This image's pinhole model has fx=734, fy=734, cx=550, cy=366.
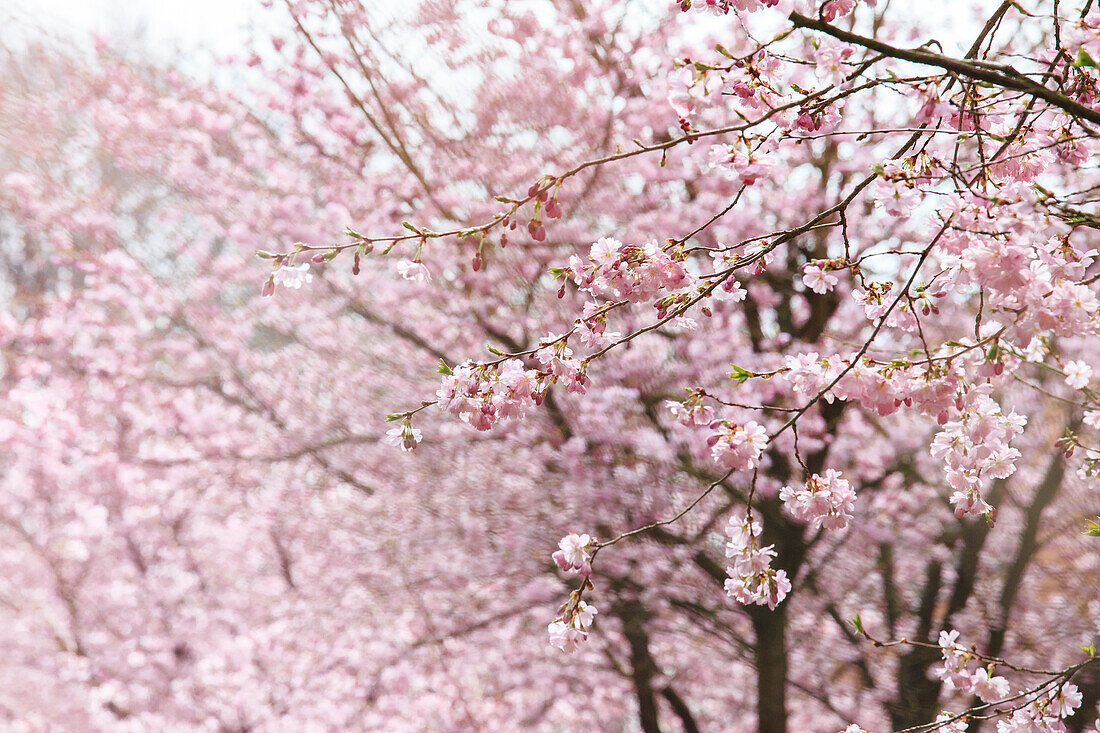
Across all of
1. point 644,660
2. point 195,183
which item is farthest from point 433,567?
point 195,183

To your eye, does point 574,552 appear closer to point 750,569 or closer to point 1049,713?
point 750,569

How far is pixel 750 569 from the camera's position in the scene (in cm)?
204

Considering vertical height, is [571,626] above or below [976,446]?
below

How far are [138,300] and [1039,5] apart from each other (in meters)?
8.78

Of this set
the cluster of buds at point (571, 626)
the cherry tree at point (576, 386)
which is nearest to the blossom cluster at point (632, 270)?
the cherry tree at point (576, 386)

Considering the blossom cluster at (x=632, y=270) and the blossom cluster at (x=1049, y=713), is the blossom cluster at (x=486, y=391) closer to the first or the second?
the blossom cluster at (x=632, y=270)

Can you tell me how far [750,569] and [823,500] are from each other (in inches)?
11.0

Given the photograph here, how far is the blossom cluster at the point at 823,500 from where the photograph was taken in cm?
204

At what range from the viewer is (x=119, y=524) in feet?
30.4

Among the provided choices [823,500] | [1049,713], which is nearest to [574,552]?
[823,500]

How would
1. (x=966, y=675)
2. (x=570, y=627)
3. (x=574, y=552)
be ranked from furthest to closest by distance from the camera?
(x=966, y=675) < (x=574, y=552) < (x=570, y=627)

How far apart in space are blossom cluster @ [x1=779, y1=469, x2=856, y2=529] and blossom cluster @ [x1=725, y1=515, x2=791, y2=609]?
0.13 m

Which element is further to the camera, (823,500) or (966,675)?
(966,675)

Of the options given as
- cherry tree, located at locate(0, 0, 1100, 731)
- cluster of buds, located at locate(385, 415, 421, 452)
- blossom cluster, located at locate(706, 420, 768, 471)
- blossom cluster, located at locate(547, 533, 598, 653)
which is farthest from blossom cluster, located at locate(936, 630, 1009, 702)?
cluster of buds, located at locate(385, 415, 421, 452)
